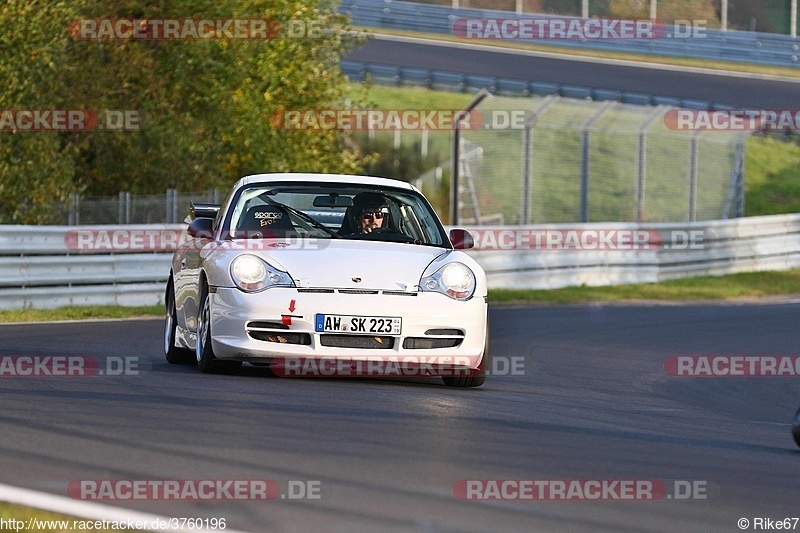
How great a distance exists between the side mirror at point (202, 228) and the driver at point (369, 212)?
99 centimetres

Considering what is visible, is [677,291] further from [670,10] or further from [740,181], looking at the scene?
[670,10]

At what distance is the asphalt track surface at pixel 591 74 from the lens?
127 ft

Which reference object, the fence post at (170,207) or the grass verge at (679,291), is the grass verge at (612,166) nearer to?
the grass verge at (679,291)

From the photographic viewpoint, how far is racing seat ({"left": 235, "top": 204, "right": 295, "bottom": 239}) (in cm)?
1000

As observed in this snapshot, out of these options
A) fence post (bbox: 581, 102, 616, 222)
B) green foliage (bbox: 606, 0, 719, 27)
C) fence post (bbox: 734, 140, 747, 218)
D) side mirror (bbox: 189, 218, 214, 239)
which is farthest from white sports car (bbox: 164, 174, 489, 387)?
green foliage (bbox: 606, 0, 719, 27)

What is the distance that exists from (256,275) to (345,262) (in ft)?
1.79

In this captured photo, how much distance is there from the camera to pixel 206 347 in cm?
950

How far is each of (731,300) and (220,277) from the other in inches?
595

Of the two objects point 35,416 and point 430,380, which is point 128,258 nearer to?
point 430,380

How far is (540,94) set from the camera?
129 feet

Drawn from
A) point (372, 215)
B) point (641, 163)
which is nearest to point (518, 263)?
point (641, 163)

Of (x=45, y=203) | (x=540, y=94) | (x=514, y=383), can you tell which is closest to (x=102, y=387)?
(x=514, y=383)

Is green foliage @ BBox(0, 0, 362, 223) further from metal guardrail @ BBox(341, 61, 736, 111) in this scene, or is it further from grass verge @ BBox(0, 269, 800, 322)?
metal guardrail @ BBox(341, 61, 736, 111)

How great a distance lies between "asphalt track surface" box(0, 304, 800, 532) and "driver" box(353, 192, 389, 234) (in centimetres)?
109
